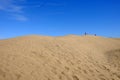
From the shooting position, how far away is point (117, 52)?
14766 mm

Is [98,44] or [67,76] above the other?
[98,44]

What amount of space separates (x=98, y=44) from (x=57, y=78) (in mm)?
11011

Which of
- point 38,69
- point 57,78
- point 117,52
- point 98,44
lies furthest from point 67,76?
point 98,44

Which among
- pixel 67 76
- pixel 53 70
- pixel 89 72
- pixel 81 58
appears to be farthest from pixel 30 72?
pixel 81 58

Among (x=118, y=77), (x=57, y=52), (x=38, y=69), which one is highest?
(x=57, y=52)

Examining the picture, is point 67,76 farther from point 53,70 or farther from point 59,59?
point 59,59

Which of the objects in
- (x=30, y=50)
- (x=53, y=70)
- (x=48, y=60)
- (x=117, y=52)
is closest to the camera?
(x=53, y=70)

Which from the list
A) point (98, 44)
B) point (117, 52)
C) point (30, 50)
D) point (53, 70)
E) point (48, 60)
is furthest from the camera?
point (98, 44)

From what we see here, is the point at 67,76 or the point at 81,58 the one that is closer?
the point at 67,76

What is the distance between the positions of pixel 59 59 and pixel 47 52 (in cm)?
115

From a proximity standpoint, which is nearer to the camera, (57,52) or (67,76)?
(67,76)

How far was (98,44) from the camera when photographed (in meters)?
18.5

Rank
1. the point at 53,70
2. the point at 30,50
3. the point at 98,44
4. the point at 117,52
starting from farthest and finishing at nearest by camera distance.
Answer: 1. the point at 98,44
2. the point at 117,52
3. the point at 30,50
4. the point at 53,70

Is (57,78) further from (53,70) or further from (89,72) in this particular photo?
(89,72)
